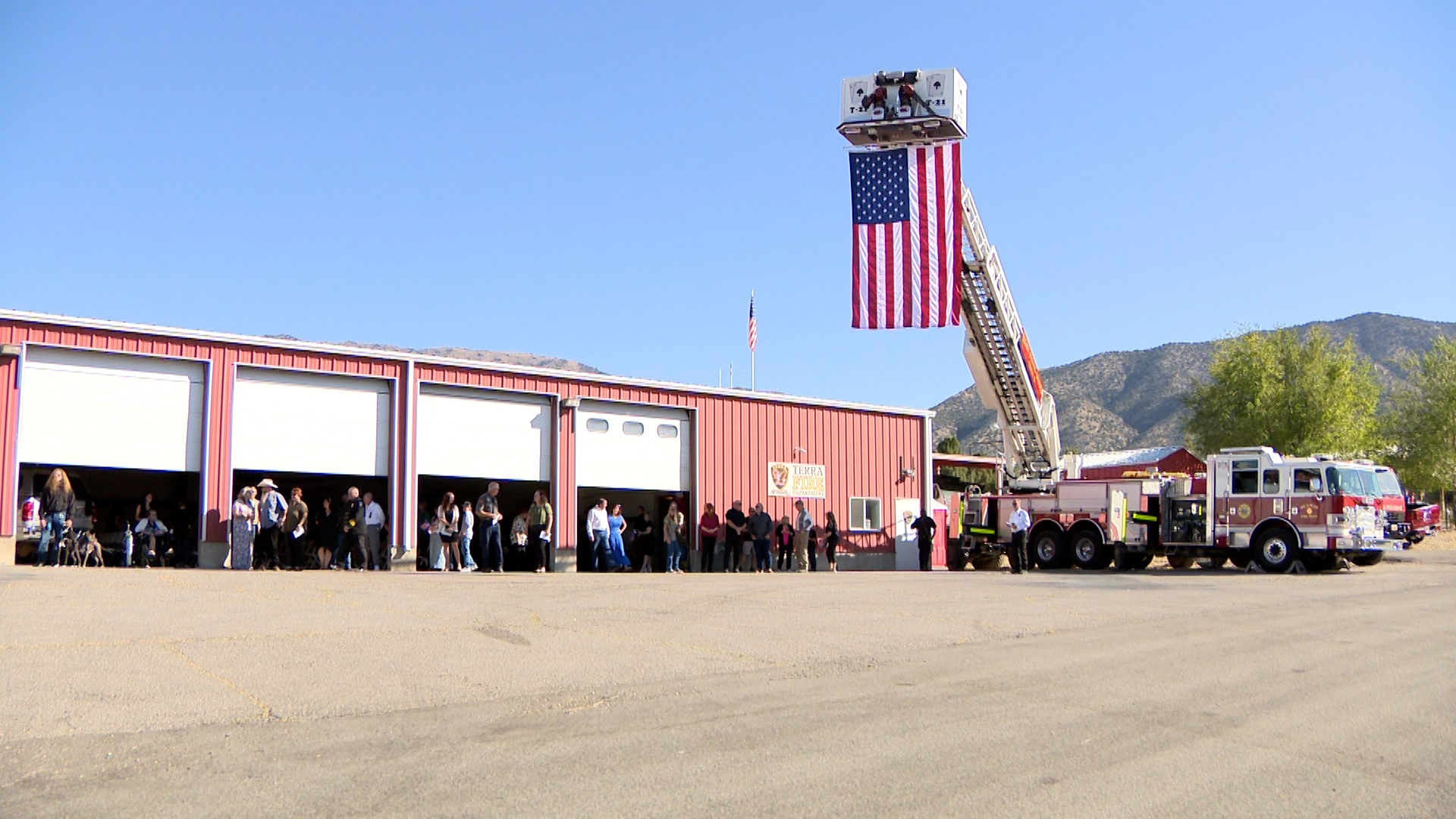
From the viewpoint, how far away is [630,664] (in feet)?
30.4

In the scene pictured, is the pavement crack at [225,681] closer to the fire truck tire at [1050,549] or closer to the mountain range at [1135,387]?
the fire truck tire at [1050,549]

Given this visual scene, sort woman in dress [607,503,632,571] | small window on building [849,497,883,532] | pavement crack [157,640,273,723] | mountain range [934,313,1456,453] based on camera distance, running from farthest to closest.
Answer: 1. mountain range [934,313,1456,453]
2. small window on building [849,497,883,532]
3. woman in dress [607,503,632,571]
4. pavement crack [157,640,273,723]

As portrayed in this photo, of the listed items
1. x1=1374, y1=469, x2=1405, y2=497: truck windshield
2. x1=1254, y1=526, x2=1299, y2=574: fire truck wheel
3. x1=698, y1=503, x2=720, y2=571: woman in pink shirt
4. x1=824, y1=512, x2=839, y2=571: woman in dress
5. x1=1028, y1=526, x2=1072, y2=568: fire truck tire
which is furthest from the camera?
x1=824, y1=512, x2=839, y2=571: woman in dress

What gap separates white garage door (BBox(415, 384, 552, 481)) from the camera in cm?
2303

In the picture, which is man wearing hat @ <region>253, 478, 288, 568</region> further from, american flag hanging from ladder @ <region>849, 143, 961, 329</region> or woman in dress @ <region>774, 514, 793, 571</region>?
american flag hanging from ladder @ <region>849, 143, 961, 329</region>

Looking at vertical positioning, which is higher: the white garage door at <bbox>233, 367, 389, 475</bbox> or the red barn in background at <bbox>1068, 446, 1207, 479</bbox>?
the red barn in background at <bbox>1068, 446, 1207, 479</bbox>

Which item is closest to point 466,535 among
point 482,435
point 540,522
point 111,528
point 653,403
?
point 540,522

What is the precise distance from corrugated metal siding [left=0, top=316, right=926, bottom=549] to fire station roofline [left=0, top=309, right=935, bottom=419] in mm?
83

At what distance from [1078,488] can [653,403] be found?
393 inches

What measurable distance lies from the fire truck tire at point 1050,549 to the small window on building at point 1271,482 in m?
4.70

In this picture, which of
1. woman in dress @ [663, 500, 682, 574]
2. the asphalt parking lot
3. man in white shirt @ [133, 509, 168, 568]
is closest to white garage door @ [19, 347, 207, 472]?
man in white shirt @ [133, 509, 168, 568]

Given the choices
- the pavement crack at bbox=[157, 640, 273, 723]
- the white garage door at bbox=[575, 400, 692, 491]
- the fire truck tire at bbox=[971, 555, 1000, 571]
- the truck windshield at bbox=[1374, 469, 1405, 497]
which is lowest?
the fire truck tire at bbox=[971, 555, 1000, 571]

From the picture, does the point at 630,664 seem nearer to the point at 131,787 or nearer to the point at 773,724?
the point at 773,724

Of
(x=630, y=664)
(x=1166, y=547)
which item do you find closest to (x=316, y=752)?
(x=630, y=664)
